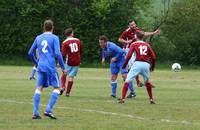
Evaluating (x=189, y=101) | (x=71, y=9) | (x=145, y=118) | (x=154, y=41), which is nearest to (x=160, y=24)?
(x=154, y=41)

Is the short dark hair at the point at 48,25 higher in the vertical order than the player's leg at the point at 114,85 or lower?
higher

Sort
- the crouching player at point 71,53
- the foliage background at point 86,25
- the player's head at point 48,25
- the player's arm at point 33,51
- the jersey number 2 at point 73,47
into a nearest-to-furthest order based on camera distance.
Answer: the player's head at point 48,25 → the player's arm at point 33,51 → the crouching player at point 71,53 → the jersey number 2 at point 73,47 → the foliage background at point 86,25

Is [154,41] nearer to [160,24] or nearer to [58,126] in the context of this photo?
[160,24]

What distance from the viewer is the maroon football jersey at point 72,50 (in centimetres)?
2080

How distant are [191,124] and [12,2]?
55529 millimetres

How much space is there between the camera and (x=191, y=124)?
43.1ft

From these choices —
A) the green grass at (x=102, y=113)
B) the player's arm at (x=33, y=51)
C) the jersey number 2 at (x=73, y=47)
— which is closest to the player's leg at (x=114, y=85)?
the green grass at (x=102, y=113)

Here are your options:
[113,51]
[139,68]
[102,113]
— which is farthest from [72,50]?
[102,113]

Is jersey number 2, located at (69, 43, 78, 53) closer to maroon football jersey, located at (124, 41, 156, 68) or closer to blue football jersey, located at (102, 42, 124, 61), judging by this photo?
blue football jersey, located at (102, 42, 124, 61)

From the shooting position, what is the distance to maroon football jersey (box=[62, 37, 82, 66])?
20.8 m

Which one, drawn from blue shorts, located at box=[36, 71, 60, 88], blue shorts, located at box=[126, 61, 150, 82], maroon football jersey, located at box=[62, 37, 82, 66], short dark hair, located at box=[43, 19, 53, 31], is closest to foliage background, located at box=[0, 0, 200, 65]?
maroon football jersey, located at box=[62, 37, 82, 66]

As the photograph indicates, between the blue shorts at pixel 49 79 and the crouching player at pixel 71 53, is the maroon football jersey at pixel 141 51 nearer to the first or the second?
the crouching player at pixel 71 53

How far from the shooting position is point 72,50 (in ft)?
68.8

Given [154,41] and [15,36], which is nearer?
[15,36]
